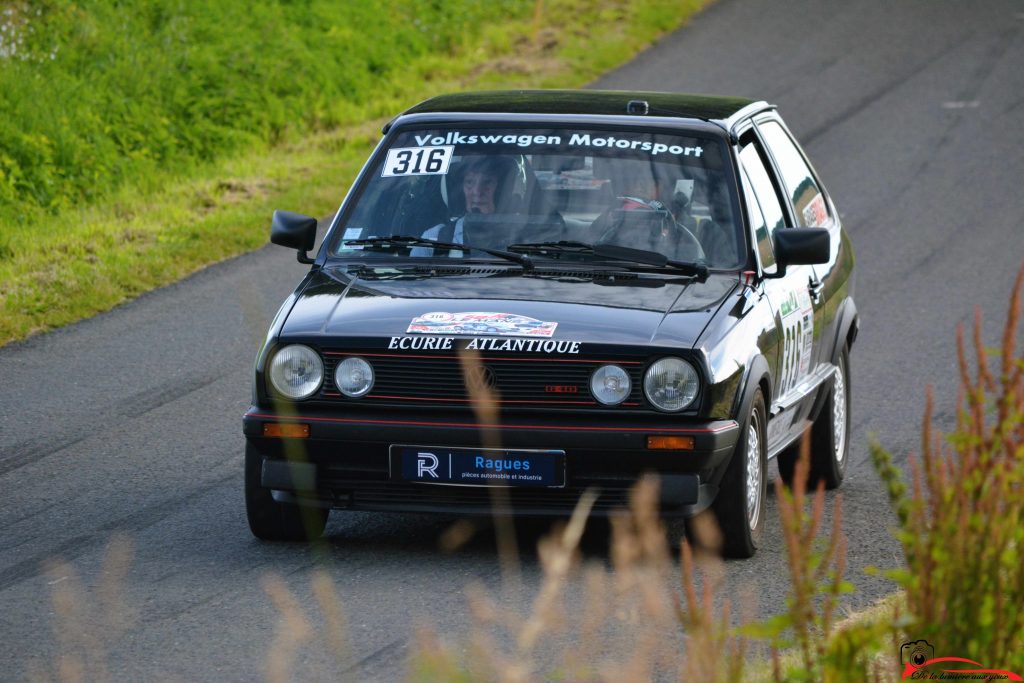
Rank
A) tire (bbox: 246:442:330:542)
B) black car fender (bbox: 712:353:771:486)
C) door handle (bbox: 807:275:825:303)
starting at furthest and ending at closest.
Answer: door handle (bbox: 807:275:825:303), tire (bbox: 246:442:330:542), black car fender (bbox: 712:353:771:486)

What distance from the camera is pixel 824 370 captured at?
26.6 ft

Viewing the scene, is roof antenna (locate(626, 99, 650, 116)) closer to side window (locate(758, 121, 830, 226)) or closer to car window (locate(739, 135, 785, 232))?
car window (locate(739, 135, 785, 232))

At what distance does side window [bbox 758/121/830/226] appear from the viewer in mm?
8164

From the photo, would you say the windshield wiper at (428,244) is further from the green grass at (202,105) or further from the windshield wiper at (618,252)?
the green grass at (202,105)

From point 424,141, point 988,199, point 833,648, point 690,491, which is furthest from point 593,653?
point 988,199

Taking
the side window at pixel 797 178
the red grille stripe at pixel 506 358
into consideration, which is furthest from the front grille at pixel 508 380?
the side window at pixel 797 178

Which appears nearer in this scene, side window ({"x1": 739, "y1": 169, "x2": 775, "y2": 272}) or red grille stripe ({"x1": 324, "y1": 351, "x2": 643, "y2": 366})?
red grille stripe ({"x1": 324, "y1": 351, "x2": 643, "y2": 366})

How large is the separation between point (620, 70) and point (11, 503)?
578 inches

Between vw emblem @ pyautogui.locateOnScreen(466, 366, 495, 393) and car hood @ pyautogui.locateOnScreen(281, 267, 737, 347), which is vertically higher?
car hood @ pyautogui.locateOnScreen(281, 267, 737, 347)

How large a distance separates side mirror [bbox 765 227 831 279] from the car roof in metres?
0.80

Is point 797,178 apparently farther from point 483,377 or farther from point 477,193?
point 483,377

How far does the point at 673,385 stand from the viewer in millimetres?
6160

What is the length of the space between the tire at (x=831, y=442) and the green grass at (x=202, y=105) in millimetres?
5200

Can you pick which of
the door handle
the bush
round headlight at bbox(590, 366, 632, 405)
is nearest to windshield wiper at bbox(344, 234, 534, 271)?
round headlight at bbox(590, 366, 632, 405)
